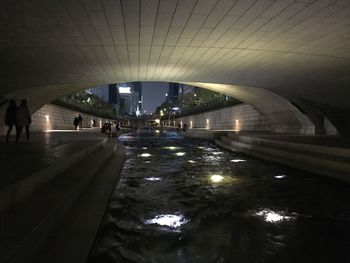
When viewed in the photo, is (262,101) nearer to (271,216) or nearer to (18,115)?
(18,115)

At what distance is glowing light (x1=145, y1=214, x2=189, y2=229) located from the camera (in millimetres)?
5688

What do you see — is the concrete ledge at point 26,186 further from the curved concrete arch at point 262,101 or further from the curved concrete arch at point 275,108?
the curved concrete arch at point 275,108

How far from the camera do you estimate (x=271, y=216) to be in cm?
623

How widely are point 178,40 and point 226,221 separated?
1057cm

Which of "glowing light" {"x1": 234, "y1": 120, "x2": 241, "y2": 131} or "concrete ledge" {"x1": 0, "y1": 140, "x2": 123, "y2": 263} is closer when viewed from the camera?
"concrete ledge" {"x1": 0, "y1": 140, "x2": 123, "y2": 263}

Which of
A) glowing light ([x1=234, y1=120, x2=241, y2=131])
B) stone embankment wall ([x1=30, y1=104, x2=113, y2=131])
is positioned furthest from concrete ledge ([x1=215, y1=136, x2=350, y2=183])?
glowing light ([x1=234, y1=120, x2=241, y2=131])

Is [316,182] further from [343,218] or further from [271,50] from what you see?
[271,50]

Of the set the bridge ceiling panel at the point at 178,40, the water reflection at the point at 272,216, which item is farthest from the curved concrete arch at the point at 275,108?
the water reflection at the point at 272,216

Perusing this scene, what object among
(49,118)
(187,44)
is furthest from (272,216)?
(49,118)

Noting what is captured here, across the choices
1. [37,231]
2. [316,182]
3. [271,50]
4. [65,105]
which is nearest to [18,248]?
[37,231]

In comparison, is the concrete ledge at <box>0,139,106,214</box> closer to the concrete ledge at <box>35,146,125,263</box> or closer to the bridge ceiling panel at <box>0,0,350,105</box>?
the concrete ledge at <box>35,146,125,263</box>

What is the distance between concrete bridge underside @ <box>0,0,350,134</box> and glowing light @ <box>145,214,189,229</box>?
6823 millimetres

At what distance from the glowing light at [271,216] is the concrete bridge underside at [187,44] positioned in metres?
6.52

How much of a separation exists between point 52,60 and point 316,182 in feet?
46.2
